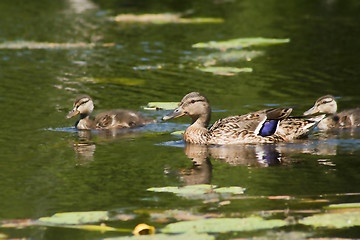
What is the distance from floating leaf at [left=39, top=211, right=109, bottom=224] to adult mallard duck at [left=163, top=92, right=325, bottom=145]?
3892 mm

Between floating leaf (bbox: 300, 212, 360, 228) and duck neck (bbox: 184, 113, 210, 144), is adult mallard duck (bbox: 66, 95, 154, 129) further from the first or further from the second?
floating leaf (bbox: 300, 212, 360, 228)

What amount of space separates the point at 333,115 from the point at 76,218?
594 cm

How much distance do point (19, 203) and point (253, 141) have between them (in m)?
3.97

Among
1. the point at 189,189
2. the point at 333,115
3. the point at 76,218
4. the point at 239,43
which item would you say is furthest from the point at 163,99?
the point at 76,218

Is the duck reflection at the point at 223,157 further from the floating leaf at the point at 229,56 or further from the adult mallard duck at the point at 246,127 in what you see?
the floating leaf at the point at 229,56

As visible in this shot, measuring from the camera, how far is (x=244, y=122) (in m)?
10.6

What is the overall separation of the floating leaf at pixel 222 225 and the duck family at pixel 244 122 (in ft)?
13.3

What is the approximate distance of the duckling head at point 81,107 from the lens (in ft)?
38.8

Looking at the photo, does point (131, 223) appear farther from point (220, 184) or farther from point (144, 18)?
point (144, 18)

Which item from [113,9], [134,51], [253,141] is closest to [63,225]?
[253,141]

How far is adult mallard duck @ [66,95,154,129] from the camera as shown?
1161cm

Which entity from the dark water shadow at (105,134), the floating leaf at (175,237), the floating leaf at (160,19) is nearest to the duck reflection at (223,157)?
the dark water shadow at (105,134)

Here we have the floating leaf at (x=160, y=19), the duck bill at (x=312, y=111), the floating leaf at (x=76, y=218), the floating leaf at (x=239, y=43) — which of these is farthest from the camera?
the floating leaf at (x=160, y=19)

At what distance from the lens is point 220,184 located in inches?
316
